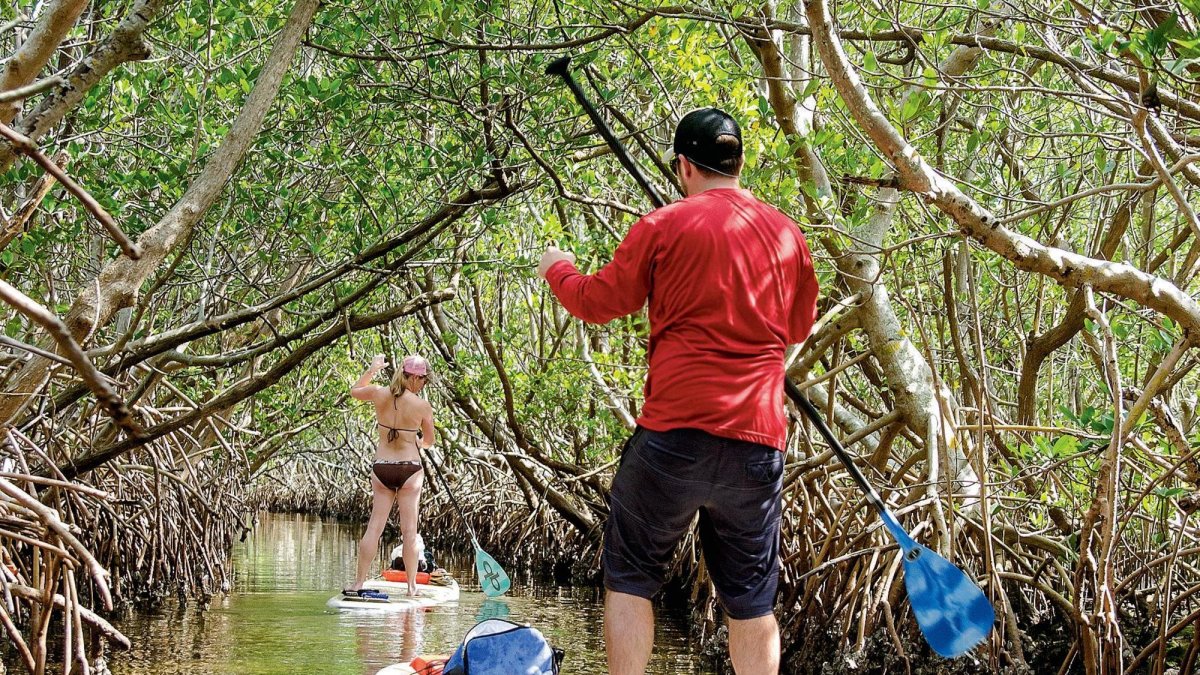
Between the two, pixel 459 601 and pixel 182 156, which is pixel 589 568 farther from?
pixel 182 156

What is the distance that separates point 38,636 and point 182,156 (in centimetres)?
337

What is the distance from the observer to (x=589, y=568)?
10.6 m

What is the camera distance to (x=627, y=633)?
3.02 meters

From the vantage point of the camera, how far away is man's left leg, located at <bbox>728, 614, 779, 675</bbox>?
10.0 feet

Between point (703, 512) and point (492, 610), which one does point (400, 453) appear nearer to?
point (492, 610)

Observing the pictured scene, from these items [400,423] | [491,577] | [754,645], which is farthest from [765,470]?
[491,577]

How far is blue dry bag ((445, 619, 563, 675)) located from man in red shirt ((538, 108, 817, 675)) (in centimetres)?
62

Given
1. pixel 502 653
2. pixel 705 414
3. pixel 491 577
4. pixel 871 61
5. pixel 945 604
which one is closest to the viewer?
pixel 705 414

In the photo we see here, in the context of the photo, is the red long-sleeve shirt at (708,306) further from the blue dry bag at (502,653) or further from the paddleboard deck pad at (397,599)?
the paddleboard deck pad at (397,599)

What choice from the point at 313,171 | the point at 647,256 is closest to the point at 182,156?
the point at 313,171

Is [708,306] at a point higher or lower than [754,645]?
higher

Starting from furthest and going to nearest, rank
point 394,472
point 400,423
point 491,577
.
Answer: point 491,577, point 394,472, point 400,423

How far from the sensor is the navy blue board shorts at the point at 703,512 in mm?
2947

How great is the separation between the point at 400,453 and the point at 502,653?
401 centimetres
